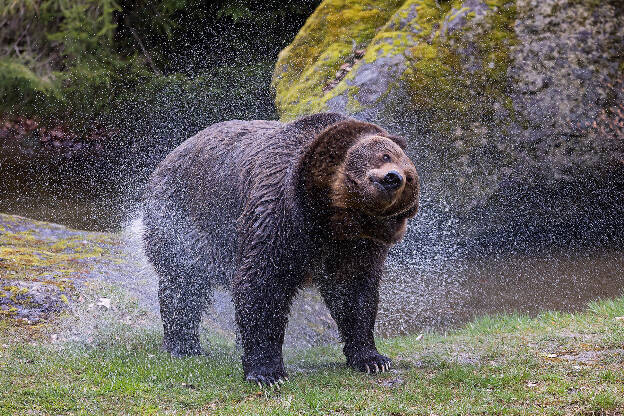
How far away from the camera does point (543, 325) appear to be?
7473 mm

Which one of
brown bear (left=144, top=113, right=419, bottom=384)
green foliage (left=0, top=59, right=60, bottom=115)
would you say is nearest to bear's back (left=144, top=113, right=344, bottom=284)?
brown bear (left=144, top=113, right=419, bottom=384)

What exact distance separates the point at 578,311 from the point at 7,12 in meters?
16.7

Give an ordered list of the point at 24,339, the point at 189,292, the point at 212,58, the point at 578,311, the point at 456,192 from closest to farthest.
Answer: the point at 24,339 → the point at 189,292 → the point at 578,311 → the point at 456,192 → the point at 212,58

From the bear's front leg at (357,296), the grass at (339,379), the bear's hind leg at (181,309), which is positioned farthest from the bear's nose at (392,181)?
the bear's hind leg at (181,309)

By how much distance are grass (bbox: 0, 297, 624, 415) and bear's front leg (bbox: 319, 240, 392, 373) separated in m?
0.20

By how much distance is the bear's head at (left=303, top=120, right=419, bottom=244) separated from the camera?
15.4ft

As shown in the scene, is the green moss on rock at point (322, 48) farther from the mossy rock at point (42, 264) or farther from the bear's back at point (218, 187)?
the bear's back at point (218, 187)

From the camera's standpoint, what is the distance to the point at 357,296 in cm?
575

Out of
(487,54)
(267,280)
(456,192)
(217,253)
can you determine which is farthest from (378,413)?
(487,54)

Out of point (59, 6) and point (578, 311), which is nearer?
point (578, 311)

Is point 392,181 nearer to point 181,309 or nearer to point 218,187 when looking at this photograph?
point 218,187

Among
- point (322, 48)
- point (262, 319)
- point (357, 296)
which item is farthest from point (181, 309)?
point (322, 48)

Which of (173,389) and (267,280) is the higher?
(267,280)

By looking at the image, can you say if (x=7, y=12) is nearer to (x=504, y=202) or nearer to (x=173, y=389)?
(x=504, y=202)
